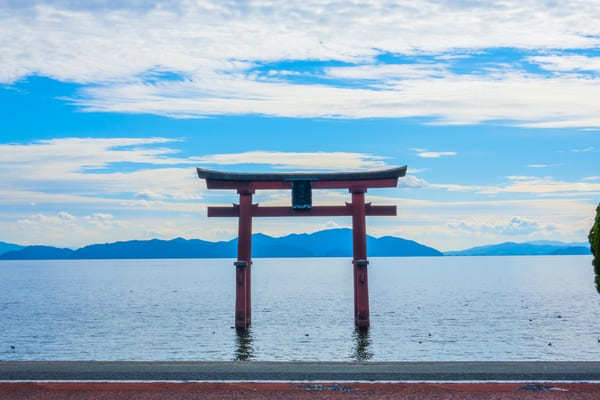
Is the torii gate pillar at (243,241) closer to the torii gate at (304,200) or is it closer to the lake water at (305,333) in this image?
the torii gate at (304,200)

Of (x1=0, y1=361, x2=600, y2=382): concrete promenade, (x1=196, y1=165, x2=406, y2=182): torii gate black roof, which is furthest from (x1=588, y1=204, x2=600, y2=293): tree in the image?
(x1=196, y1=165, x2=406, y2=182): torii gate black roof

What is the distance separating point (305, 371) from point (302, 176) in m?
15.3

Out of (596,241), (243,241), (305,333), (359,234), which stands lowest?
(305,333)

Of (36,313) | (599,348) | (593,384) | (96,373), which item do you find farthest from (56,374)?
(36,313)

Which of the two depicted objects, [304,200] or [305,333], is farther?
[305,333]

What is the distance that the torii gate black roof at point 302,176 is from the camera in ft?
86.0

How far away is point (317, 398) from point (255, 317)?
3567 cm

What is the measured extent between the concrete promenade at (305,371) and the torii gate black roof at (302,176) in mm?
14391

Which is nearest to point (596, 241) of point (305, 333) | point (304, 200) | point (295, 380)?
point (295, 380)

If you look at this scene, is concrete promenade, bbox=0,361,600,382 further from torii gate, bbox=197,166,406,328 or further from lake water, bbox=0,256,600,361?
torii gate, bbox=197,166,406,328

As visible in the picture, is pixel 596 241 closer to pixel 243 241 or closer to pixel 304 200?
pixel 304 200

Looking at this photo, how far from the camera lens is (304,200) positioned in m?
26.0

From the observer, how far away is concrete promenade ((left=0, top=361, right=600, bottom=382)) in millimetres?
10898

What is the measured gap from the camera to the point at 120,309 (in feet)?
181
